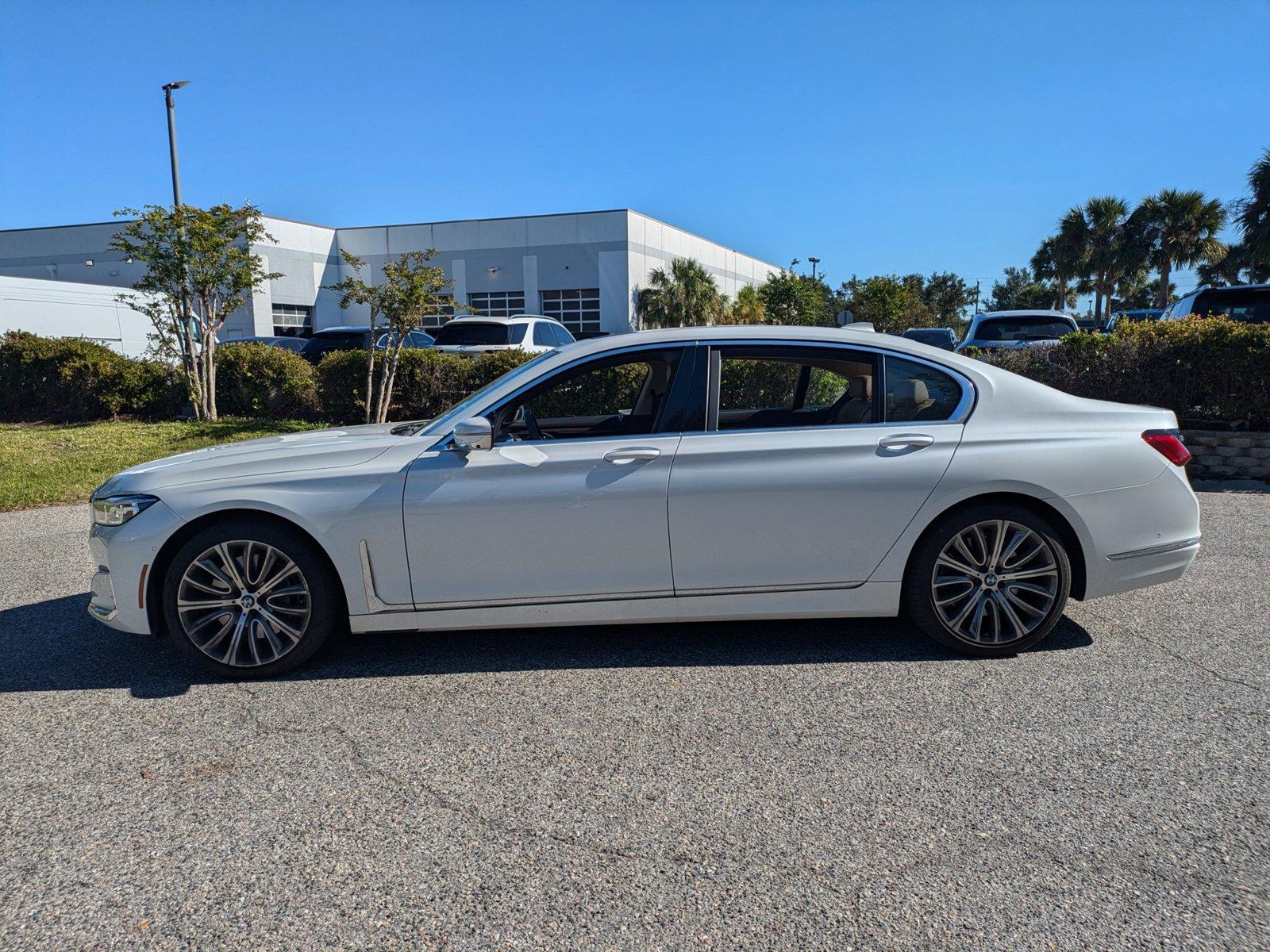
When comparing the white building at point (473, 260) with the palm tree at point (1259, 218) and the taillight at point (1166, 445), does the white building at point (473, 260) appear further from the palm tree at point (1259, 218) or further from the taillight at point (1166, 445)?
the taillight at point (1166, 445)

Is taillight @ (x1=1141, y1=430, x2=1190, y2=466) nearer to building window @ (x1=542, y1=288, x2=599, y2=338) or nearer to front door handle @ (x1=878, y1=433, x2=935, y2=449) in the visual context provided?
front door handle @ (x1=878, y1=433, x2=935, y2=449)

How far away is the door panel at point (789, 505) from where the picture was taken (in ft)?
13.4

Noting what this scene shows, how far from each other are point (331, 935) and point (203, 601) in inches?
85.9

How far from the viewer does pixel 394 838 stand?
2.80 m

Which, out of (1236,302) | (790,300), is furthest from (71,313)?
(790,300)

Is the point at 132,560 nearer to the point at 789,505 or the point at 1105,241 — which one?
the point at 789,505

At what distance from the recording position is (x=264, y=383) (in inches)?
563

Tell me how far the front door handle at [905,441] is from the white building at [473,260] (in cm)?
3588

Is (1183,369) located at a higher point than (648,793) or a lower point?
higher

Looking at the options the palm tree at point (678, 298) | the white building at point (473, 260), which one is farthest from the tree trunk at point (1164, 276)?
the white building at point (473, 260)

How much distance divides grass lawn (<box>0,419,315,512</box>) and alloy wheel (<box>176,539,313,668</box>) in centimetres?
603

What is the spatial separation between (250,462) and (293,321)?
39489 millimetres

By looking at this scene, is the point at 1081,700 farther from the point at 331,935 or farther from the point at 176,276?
the point at 176,276

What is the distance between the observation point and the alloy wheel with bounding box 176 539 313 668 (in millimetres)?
4062
